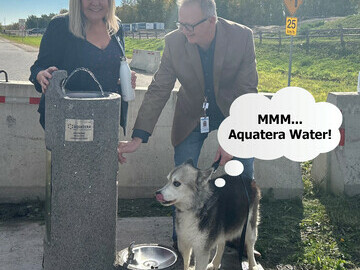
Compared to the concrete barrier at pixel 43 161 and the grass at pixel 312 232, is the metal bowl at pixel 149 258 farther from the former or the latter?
the concrete barrier at pixel 43 161

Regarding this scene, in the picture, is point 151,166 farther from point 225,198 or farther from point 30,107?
point 225,198

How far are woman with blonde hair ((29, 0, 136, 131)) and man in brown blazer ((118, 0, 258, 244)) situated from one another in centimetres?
57

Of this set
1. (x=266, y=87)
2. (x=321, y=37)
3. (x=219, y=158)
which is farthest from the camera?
(x=321, y=37)

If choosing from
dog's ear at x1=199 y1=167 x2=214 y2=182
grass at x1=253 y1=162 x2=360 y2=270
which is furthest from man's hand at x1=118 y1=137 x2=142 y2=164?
grass at x1=253 y1=162 x2=360 y2=270

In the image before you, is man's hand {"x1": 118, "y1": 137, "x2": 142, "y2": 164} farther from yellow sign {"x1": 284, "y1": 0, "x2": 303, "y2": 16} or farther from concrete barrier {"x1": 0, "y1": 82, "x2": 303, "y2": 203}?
yellow sign {"x1": 284, "y1": 0, "x2": 303, "y2": 16}

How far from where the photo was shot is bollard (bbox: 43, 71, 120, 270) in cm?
390

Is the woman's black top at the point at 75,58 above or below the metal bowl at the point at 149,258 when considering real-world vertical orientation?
above

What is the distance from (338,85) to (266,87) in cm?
359

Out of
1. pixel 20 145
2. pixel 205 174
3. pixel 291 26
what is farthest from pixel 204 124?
pixel 291 26

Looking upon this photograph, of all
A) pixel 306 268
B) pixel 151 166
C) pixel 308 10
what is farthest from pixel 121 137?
pixel 308 10

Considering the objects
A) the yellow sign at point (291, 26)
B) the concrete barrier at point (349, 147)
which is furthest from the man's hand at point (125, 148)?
the yellow sign at point (291, 26)

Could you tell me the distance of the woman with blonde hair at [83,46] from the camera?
4188mm

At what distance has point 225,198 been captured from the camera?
4.46 metres

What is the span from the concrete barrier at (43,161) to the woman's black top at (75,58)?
210 centimetres
